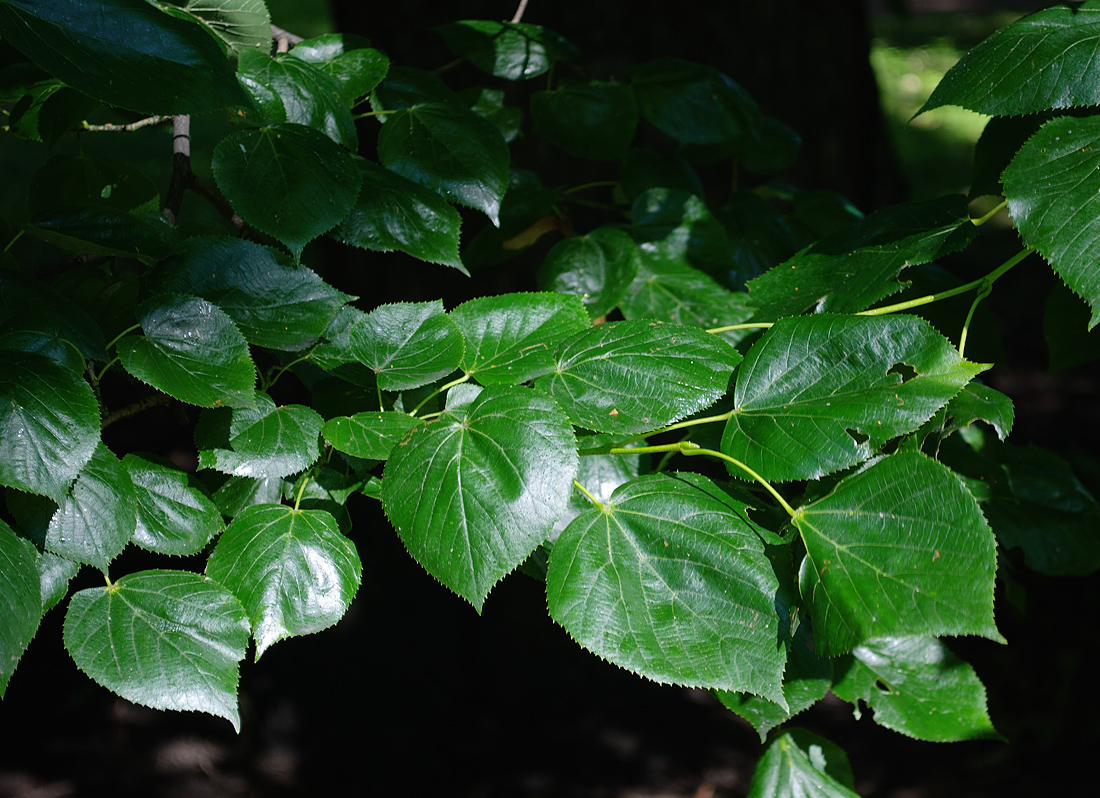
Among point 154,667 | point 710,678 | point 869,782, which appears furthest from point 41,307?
point 869,782

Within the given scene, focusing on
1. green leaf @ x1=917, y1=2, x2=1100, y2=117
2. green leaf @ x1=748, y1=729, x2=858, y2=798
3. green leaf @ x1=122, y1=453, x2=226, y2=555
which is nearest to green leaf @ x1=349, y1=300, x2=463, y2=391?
Answer: green leaf @ x1=122, y1=453, x2=226, y2=555

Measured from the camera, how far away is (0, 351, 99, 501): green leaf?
68cm

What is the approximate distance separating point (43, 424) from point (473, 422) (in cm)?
38

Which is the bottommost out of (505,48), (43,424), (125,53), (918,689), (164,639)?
(918,689)

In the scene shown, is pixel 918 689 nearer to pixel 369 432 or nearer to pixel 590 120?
pixel 369 432

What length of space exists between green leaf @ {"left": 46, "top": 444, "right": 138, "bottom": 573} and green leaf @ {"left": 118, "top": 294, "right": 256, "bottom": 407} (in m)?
0.11

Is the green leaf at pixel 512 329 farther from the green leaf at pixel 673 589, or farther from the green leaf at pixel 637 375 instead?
the green leaf at pixel 673 589

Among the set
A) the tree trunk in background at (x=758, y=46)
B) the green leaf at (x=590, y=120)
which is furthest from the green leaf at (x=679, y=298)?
the tree trunk in background at (x=758, y=46)

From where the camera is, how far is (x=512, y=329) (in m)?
0.94

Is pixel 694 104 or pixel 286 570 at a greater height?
pixel 694 104

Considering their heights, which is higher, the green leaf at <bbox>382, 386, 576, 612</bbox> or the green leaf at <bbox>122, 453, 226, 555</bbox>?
the green leaf at <bbox>382, 386, 576, 612</bbox>

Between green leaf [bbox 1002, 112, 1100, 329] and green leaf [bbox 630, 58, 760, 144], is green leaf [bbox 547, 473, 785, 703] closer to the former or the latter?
green leaf [bbox 1002, 112, 1100, 329]

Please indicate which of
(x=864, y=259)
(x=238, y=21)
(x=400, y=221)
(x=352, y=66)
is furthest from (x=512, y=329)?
(x=238, y=21)

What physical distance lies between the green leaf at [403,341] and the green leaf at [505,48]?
0.69m
